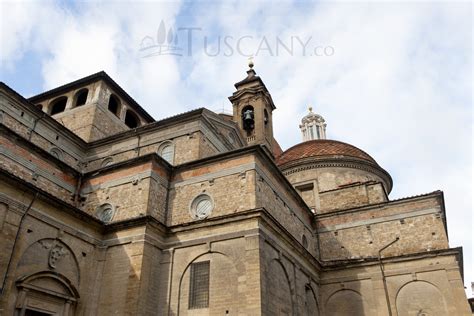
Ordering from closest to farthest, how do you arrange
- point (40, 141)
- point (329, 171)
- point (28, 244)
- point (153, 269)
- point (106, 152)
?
point (28, 244) → point (153, 269) → point (40, 141) → point (106, 152) → point (329, 171)

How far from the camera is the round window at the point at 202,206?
15755 millimetres

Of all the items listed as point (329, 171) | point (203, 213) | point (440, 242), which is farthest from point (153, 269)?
point (329, 171)

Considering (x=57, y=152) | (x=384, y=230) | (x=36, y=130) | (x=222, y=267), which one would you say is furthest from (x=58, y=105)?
(x=384, y=230)

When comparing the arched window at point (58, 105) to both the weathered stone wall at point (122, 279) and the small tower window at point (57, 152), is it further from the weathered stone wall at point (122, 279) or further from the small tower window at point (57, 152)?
the weathered stone wall at point (122, 279)

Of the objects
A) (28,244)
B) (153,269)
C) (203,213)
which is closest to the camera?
(28,244)

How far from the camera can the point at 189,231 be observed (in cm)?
1537

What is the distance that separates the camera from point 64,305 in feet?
44.6

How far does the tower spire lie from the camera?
3928cm

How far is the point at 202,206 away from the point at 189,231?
3.68ft

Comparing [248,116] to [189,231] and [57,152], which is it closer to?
[57,152]

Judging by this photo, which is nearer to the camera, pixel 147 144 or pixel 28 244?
pixel 28 244

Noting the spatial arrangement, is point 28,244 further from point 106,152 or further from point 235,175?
point 106,152

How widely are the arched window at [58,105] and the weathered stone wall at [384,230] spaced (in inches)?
665

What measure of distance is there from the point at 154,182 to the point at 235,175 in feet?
10.4
